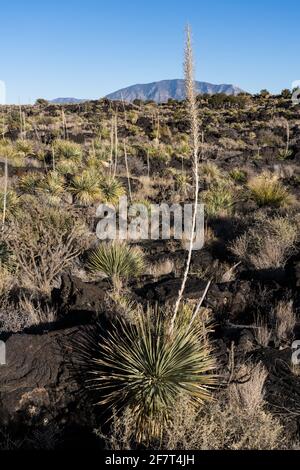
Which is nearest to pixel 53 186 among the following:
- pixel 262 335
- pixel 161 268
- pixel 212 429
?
pixel 161 268

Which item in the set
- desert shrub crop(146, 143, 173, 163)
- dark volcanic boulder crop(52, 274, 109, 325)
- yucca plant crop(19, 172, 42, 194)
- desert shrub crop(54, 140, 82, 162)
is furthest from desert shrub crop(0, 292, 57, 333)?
desert shrub crop(146, 143, 173, 163)

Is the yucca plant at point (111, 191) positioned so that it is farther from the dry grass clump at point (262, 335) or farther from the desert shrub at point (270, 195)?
the dry grass clump at point (262, 335)

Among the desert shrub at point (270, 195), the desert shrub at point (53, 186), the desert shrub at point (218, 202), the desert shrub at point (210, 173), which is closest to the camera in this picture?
the desert shrub at point (218, 202)

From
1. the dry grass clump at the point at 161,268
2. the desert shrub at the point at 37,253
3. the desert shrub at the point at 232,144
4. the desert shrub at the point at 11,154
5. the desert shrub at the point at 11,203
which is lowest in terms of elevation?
the dry grass clump at the point at 161,268

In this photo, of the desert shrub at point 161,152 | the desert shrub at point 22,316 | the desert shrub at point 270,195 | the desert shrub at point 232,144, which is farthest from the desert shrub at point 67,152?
the desert shrub at point 22,316

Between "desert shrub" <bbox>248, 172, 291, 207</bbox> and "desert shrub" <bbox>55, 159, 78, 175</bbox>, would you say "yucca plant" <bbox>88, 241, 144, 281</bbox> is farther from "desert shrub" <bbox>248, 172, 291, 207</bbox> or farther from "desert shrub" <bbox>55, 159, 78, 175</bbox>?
"desert shrub" <bbox>55, 159, 78, 175</bbox>

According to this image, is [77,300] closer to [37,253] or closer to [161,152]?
[37,253]

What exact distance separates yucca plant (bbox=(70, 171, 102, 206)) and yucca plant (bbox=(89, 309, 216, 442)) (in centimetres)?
1014

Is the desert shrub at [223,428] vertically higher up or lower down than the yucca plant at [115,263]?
lower down

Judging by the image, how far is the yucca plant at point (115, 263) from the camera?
8.29 meters

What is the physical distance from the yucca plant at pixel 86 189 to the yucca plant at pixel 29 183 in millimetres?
1158

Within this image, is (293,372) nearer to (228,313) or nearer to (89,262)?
(228,313)

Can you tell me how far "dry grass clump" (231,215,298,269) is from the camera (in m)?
9.03

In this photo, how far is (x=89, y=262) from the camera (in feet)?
28.4
